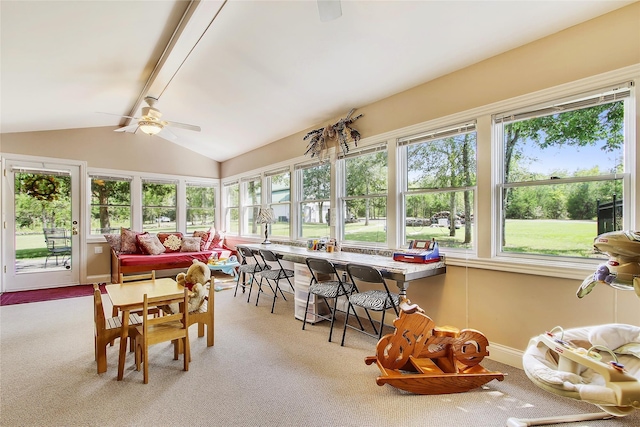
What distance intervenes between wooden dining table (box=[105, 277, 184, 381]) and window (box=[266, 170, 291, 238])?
2.40 m

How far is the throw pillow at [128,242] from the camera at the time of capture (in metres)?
5.35

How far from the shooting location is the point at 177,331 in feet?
7.60

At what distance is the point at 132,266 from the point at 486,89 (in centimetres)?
546

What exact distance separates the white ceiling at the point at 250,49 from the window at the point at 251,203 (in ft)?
6.10

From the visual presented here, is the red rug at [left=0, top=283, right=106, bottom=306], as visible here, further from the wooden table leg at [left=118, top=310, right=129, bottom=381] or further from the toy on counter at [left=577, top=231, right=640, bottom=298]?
the toy on counter at [left=577, top=231, right=640, bottom=298]

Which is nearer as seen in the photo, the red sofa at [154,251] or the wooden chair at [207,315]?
the wooden chair at [207,315]

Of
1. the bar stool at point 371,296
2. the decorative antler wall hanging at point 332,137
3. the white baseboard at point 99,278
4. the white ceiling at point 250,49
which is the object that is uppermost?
the white ceiling at point 250,49

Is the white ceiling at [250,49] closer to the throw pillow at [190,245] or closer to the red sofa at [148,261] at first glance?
the red sofa at [148,261]

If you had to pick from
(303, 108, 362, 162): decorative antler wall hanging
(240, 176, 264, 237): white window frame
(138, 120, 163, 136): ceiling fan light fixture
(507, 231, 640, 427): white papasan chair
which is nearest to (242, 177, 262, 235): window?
(240, 176, 264, 237): white window frame

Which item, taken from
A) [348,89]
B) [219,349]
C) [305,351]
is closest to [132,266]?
[219,349]

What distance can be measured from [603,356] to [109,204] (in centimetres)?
683

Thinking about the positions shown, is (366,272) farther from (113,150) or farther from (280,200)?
(113,150)

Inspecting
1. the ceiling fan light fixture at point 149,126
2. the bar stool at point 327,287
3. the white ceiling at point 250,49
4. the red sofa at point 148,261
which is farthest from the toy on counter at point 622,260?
the red sofa at point 148,261

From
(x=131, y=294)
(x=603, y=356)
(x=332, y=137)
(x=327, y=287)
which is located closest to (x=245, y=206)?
(x=332, y=137)
